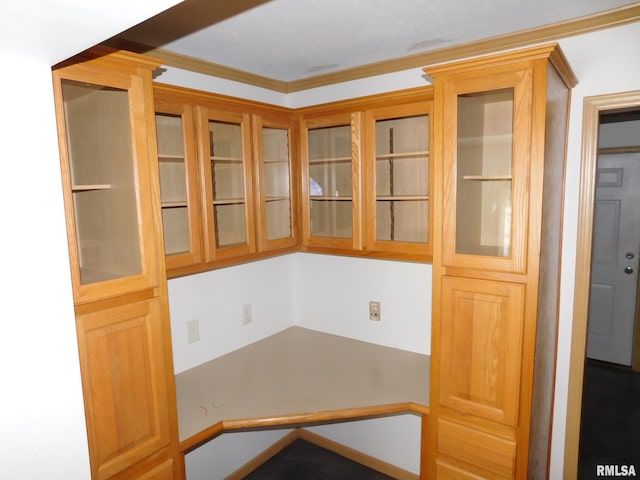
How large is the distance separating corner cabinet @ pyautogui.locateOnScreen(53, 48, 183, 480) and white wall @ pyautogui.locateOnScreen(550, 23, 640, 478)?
1855 millimetres

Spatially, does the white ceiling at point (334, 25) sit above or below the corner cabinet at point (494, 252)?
above

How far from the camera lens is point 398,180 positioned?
224 centimetres

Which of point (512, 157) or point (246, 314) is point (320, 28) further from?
point (246, 314)

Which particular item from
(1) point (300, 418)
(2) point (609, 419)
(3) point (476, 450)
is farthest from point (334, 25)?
(2) point (609, 419)

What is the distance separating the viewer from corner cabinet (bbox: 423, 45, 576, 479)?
1.57 metres

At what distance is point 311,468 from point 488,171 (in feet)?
7.34

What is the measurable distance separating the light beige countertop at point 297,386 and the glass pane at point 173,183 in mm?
759

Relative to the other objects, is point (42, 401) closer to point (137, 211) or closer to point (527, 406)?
point (137, 211)

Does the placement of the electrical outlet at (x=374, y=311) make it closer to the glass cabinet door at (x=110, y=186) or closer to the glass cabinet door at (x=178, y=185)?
the glass cabinet door at (x=178, y=185)

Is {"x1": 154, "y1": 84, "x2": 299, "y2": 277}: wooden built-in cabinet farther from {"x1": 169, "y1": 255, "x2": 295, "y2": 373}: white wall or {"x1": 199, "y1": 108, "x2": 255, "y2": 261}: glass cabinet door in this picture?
{"x1": 169, "y1": 255, "x2": 295, "y2": 373}: white wall

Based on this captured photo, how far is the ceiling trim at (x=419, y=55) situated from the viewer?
1.79m

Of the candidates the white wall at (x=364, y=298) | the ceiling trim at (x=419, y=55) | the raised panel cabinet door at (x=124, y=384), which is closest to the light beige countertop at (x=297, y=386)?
the white wall at (x=364, y=298)

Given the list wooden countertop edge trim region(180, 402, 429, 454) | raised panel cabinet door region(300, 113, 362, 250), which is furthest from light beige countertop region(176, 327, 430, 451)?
raised panel cabinet door region(300, 113, 362, 250)

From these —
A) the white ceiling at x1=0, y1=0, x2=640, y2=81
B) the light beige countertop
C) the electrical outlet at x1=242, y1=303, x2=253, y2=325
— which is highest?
the white ceiling at x1=0, y1=0, x2=640, y2=81
